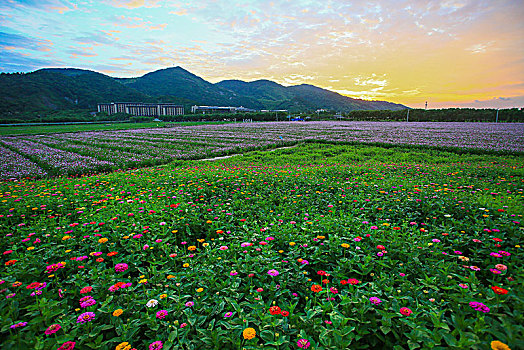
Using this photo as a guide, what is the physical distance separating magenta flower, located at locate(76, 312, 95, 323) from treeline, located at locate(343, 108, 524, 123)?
79967 mm

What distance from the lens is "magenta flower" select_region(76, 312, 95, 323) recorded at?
84.2 inches

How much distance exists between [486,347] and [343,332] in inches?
37.9

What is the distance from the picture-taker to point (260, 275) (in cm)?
287

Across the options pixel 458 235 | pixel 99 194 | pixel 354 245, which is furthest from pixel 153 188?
pixel 458 235

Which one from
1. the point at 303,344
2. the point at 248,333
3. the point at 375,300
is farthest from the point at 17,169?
the point at 375,300

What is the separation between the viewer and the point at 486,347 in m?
1.71

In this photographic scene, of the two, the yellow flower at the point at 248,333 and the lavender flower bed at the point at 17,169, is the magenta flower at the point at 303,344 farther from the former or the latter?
the lavender flower bed at the point at 17,169

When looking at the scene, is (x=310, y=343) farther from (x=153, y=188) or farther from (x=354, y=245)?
(x=153, y=188)

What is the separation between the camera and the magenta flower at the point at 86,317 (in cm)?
214

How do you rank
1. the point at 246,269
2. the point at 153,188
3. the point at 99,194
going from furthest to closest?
the point at 153,188, the point at 99,194, the point at 246,269

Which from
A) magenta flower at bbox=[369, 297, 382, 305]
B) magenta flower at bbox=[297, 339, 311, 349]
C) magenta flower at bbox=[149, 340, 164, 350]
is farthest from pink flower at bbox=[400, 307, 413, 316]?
magenta flower at bbox=[149, 340, 164, 350]

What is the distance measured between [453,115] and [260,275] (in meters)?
84.6

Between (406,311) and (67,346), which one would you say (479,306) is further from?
(67,346)

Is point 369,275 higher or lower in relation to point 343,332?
lower
